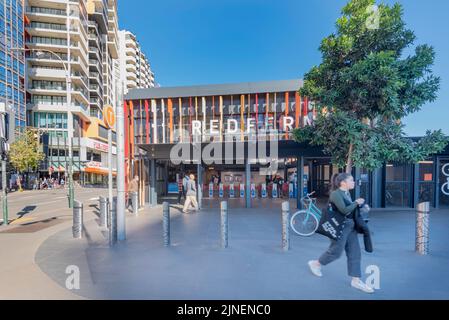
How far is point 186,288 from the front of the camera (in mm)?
3348

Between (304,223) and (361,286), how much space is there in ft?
9.59

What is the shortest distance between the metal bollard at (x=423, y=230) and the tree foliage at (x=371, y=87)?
4.46ft

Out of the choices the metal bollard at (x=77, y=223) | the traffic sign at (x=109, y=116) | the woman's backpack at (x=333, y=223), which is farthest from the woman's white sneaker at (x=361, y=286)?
the traffic sign at (x=109, y=116)

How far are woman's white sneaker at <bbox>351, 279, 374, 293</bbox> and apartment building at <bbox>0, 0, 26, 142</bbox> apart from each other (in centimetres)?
3568

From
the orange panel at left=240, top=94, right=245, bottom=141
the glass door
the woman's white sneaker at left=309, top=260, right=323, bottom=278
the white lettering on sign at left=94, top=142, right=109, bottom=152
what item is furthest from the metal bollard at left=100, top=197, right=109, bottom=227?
the white lettering on sign at left=94, top=142, right=109, bottom=152

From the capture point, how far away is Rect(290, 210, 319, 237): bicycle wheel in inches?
240

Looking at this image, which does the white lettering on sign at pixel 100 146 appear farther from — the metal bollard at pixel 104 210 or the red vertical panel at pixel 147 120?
the metal bollard at pixel 104 210

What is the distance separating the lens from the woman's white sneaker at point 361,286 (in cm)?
318

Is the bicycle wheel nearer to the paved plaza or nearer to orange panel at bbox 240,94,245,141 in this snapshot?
the paved plaza

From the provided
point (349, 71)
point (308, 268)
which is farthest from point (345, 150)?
point (308, 268)

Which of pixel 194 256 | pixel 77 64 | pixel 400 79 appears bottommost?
pixel 194 256
